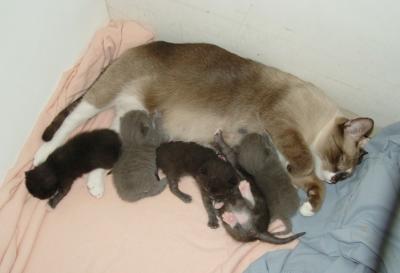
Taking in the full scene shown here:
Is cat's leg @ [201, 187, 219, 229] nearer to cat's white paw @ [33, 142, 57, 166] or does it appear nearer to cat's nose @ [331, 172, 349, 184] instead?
cat's nose @ [331, 172, 349, 184]

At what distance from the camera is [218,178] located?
217 cm

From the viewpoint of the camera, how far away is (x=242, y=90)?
2.43m

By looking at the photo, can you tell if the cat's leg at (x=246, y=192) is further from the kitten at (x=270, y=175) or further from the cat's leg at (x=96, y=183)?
the cat's leg at (x=96, y=183)

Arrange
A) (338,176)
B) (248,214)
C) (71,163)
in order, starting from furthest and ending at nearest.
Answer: (338,176) < (71,163) < (248,214)

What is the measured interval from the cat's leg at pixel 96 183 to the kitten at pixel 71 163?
0.08 m

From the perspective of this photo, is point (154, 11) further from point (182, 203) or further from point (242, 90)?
point (182, 203)

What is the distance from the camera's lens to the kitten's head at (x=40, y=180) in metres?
2.21

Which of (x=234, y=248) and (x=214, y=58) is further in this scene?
(x=214, y=58)

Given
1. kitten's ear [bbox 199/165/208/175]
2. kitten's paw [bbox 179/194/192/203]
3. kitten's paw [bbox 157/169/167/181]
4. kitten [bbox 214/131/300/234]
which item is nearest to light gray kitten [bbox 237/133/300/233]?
kitten [bbox 214/131/300/234]

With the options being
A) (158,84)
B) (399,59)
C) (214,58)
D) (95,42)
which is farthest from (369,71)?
(95,42)

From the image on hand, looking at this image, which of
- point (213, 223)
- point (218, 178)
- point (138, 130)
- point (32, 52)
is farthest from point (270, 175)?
point (32, 52)

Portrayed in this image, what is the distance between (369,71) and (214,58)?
32.4 inches

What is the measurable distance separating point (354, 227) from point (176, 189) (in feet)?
3.04

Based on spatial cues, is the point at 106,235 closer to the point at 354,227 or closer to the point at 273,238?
the point at 273,238
